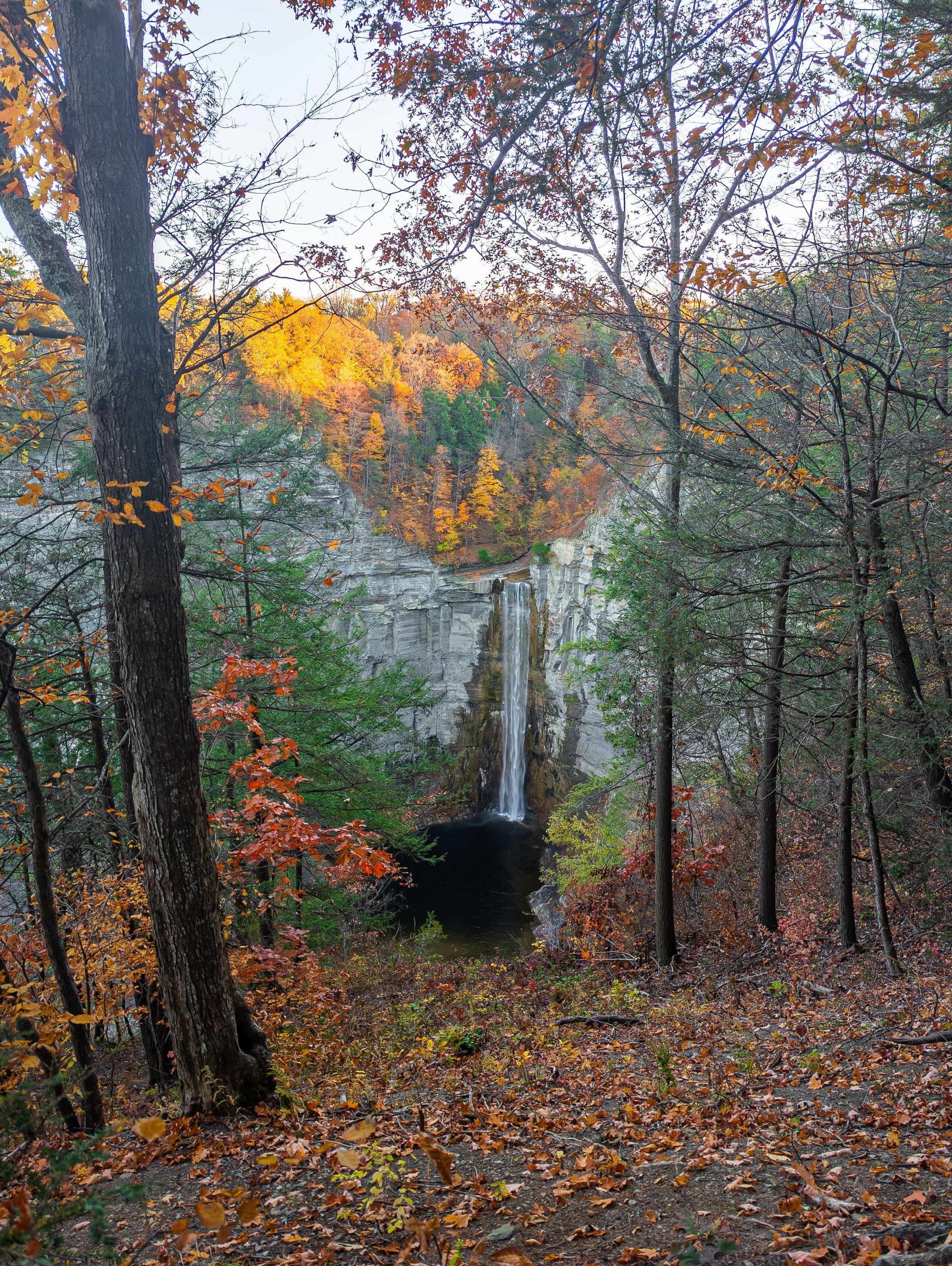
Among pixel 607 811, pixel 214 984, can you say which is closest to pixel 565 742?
pixel 607 811

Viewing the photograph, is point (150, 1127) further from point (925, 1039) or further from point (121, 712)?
point (121, 712)

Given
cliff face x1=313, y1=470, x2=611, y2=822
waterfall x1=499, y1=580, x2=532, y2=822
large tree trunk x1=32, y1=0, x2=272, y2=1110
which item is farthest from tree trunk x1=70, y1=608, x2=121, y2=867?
waterfall x1=499, y1=580, x2=532, y2=822

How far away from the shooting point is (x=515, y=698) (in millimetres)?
33562

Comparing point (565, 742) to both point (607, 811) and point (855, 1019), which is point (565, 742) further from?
point (855, 1019)

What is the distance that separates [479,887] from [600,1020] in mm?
17505

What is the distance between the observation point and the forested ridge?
3125mm

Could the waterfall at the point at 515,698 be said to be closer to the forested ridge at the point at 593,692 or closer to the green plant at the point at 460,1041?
the forested ridge at the point at 593,692

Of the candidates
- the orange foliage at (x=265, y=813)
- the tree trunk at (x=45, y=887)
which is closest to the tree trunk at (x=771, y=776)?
the orange foliage at (x=265, y=813)

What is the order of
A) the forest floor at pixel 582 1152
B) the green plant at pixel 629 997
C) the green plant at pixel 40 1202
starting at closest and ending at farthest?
the green plant at pixel 40 1202
the forest floor at pixel 582 1152
the green plant at pixel 629 997

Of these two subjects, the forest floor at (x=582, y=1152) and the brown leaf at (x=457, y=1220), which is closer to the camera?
the forest floor at (x=582, y=1152)

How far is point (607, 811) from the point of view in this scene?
16.4 meters

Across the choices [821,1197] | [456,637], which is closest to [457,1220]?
[821,1197]

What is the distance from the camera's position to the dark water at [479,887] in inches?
762

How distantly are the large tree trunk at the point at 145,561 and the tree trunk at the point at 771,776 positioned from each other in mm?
6906
